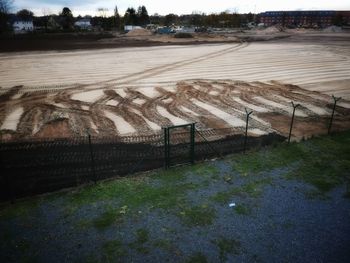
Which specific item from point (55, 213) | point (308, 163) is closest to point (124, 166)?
point (55, 213)

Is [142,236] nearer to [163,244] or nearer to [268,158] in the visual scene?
[163,244]

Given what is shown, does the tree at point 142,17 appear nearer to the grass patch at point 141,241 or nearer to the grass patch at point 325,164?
the grass patch at point 325,164

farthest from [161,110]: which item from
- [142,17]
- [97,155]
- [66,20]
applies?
[142,17]

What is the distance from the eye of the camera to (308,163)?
12.0 metres

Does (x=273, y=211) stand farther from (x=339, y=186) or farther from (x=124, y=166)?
(x=124, y=166)

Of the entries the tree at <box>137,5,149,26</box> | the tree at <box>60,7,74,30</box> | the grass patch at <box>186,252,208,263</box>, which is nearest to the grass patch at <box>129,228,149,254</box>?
the grass patch at <box>186,252,208,263</box>

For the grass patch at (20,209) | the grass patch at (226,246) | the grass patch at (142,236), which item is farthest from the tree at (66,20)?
the grass patch at (226,246)

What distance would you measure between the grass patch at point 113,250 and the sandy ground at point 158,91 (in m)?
8.15

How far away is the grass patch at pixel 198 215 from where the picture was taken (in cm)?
862

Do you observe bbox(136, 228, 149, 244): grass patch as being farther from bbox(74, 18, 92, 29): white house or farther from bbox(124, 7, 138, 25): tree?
bbox(124, 7, 138, 25): tree

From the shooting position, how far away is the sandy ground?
56.4 ft

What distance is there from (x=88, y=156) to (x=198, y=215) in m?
5.98

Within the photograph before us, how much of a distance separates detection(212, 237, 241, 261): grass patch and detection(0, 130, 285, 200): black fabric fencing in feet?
15.2

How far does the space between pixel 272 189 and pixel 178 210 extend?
355 centimetres
